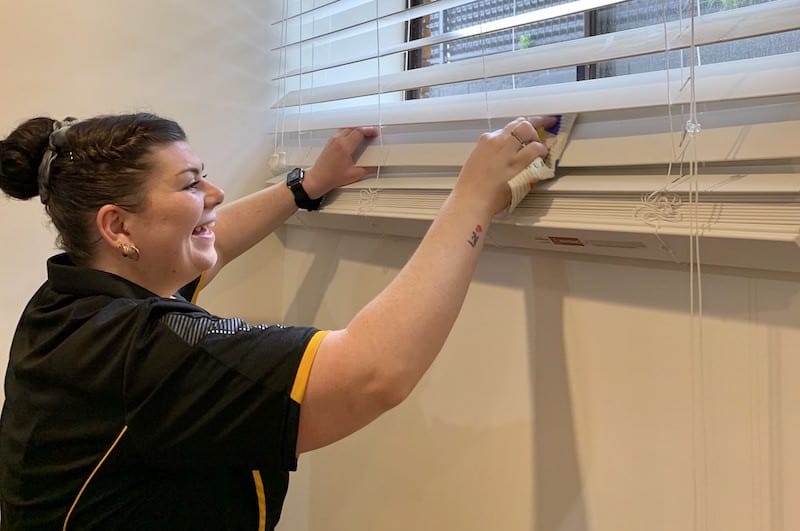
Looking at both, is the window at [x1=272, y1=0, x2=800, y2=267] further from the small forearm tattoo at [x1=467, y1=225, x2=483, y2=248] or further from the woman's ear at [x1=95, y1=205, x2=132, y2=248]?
the woman's ear at [x1=95, y1=205, x2=132, y2=248]

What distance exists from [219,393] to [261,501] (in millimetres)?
218

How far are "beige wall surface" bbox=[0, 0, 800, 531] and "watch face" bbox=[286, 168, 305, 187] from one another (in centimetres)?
13

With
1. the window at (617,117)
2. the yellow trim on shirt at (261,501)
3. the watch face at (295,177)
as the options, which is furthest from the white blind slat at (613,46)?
the yellow trim on shirt at (261,501)

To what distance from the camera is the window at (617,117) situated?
597mm

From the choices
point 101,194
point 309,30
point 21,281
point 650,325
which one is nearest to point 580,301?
point 650,325

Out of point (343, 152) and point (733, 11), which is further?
point (343, 152)

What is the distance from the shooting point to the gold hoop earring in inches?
30.9

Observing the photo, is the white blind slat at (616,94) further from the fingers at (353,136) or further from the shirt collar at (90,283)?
the shirt collar at (90,283)

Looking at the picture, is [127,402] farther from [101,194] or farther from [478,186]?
[478,186]

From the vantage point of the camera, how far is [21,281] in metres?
1.14

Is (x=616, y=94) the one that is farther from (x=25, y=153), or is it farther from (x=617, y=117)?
(x=25, y=153)

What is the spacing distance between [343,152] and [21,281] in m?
0.58

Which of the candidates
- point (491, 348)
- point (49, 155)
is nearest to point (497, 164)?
point (491, 348)

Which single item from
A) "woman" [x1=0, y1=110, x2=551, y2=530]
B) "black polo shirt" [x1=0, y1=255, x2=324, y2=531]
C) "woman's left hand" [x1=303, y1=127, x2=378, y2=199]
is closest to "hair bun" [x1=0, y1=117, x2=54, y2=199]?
"woman" [x1=0, y1=110, x2=551, y2=530]
